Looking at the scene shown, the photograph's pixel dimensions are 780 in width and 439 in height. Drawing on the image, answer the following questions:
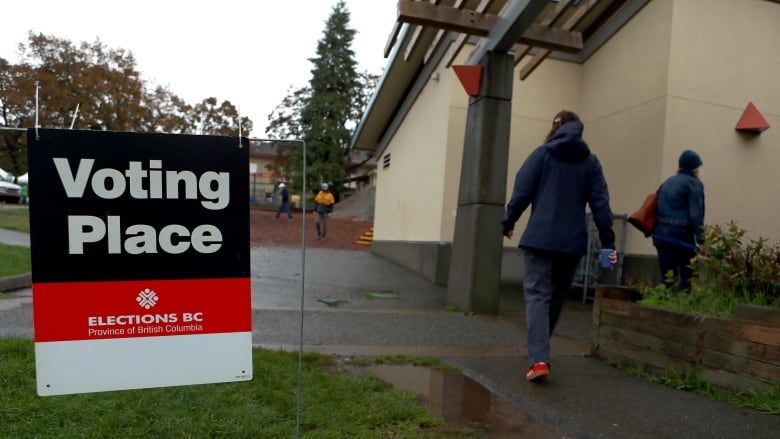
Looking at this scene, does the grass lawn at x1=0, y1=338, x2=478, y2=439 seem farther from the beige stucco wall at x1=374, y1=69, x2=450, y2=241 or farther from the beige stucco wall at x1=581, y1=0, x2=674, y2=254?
the beige stucco wall at x1=374, y1=69, x2=450, y2=241

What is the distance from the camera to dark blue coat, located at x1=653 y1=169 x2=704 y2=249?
17.1ft

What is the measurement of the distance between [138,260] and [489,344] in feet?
11.4

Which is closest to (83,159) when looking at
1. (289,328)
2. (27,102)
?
(289,328)

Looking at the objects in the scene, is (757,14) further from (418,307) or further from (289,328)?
(289,328)

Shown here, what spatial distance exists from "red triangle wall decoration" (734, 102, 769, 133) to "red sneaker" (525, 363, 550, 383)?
19.3 feet

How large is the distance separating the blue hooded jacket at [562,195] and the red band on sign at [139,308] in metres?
2.11

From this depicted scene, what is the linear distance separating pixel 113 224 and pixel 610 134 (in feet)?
25.6

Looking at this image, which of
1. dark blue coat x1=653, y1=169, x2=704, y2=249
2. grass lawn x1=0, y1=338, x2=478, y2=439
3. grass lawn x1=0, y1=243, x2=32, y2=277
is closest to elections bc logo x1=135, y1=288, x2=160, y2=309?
grass lawn x1=0, y1=338, x2=478, y2=439

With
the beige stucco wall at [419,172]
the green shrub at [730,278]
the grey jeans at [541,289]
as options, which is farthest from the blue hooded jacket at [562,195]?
the beige stucco wall at [419,172]

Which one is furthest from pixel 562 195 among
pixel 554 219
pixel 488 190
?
pixel 488 190

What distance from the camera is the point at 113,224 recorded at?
2.12 m

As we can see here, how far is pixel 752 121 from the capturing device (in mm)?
7465

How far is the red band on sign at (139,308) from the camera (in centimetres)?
208

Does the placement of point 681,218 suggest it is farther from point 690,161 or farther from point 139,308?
point 139,308
